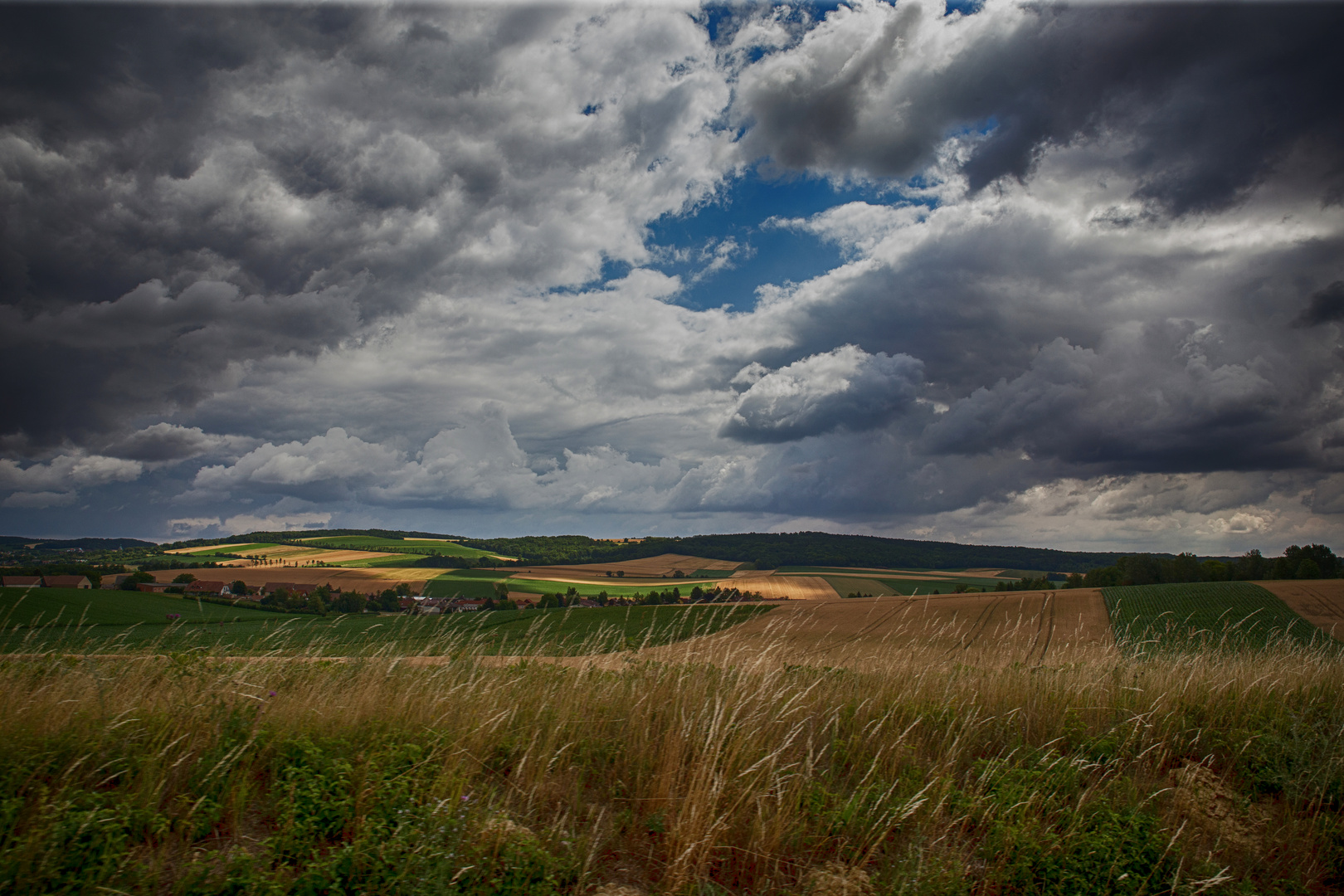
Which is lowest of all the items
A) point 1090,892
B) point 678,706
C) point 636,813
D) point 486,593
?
point 486,593

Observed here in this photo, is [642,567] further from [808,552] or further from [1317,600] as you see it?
[1317,600]

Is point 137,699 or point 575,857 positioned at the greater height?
point 137,699

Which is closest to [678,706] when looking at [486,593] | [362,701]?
[362,701]

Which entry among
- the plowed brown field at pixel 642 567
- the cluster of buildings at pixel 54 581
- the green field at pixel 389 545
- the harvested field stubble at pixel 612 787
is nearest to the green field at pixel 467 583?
the plowed brown field at pixel 642 567

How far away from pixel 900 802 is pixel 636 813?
217cm

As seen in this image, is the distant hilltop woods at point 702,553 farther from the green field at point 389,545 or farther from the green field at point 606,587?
the green field at point 606,587

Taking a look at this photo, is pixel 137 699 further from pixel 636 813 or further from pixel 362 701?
pixel 636 813

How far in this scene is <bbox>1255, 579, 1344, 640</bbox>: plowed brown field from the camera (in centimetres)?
3938

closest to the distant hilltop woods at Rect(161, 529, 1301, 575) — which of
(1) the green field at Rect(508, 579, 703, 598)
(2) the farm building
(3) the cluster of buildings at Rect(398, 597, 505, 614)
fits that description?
(1) the green field at Rect(508, 579, 703, 598)

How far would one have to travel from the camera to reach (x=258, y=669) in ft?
24.4

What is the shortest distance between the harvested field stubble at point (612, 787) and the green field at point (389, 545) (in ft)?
388

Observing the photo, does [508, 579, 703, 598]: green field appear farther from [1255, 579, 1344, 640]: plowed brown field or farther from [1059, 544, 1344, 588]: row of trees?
[1255, 579, 1344, 640]: plowed brown field

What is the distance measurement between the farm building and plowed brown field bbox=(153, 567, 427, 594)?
7.83 metres

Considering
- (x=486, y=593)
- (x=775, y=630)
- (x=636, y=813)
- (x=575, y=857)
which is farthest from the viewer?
(x=486, y=593)
